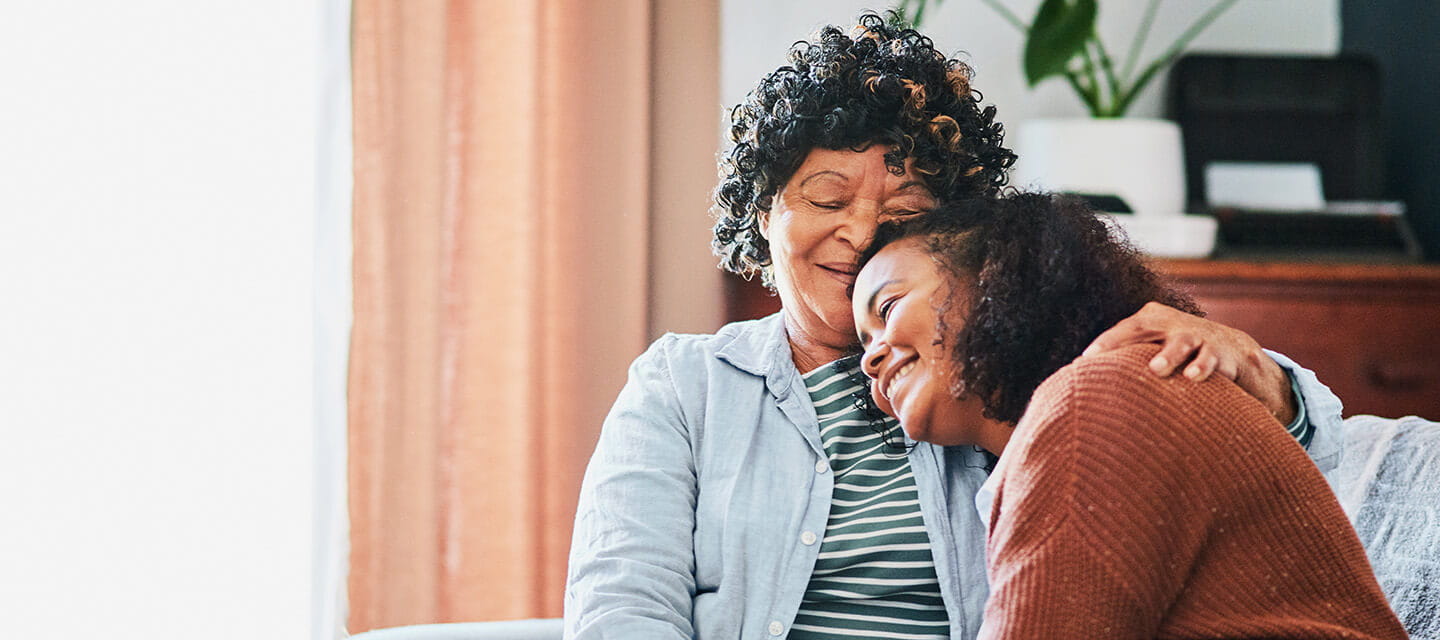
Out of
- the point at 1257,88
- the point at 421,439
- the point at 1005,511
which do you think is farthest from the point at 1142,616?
the point at 1257,88

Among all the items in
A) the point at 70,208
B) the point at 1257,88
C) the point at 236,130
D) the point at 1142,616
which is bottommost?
the point at 1142,616

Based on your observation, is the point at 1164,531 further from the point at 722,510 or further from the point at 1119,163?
the point at 1119,163

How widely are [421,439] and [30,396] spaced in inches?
21.7

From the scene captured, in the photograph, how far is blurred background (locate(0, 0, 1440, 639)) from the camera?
1.44m

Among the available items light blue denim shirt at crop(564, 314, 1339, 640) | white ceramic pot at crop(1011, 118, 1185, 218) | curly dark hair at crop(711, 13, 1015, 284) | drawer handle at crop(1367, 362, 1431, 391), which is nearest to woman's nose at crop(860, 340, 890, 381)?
light blue denim shirt at crop(564, 314, 1339, 640)

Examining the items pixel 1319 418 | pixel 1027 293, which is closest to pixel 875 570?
pixel 1027 293

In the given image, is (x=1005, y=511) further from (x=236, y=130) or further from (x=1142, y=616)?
(x=236, y=130)

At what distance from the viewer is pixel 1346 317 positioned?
6.29 feet

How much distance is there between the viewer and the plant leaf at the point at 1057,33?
2.00m

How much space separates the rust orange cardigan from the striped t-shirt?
11.3 inches

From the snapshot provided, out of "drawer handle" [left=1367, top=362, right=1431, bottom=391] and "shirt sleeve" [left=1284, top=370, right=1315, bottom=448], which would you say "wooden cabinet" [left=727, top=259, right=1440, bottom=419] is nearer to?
"drawer handle" [left=1367, top=362, right=1431, bottom=391]

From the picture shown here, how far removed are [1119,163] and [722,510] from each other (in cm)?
126

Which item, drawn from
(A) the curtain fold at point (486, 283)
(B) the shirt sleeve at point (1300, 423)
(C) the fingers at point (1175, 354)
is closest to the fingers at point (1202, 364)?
(C) the fingers at point (1175, 354)

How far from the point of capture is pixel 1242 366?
0.92 metres
